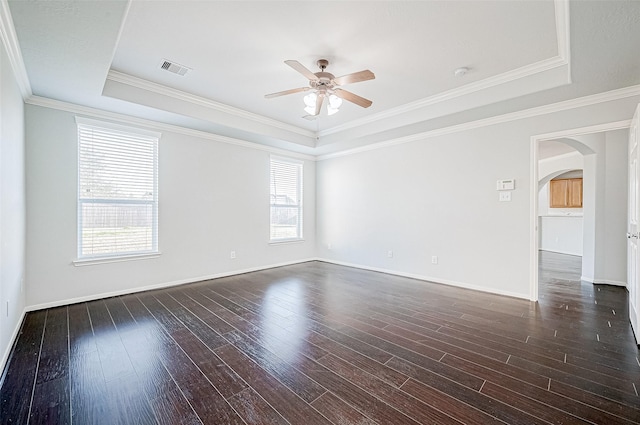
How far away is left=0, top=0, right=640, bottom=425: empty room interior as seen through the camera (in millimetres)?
1884

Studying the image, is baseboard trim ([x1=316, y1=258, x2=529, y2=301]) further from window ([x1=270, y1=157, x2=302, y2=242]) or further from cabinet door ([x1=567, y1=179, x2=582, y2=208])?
cabinet door ([x1=567, y1=179, x2=582, y2=208])

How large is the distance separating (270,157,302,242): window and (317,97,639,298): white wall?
34.1 inches

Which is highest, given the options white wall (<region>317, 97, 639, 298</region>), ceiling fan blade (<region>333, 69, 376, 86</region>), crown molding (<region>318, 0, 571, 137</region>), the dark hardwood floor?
crown molding (<region>318, 0, 571, 137</region>)

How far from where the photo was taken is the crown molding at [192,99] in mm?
3352

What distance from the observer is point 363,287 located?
436cm

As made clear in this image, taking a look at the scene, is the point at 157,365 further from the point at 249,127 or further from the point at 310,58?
the point at 249,127

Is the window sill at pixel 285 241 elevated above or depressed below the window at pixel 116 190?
below

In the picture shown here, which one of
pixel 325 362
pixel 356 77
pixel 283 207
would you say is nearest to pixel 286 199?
pixel 283 207

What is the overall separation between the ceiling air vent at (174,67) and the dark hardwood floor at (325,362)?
278cm

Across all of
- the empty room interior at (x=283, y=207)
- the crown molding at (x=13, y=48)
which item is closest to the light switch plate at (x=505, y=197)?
the empty room interior at (x=283, y=207)

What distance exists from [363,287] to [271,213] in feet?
8.21

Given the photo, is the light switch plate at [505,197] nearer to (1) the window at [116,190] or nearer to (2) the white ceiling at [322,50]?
(2) the white ceiling at [322,50]

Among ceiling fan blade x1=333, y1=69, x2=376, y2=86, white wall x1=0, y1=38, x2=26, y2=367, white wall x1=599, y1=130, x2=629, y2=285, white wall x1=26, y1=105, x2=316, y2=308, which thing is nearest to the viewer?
white wall x1=0, y1=38, x2=26, y2=367

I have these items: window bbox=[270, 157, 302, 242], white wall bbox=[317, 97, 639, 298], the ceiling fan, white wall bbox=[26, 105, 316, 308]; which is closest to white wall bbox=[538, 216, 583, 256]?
white wall bbox=[317, 97, 639, 298]
